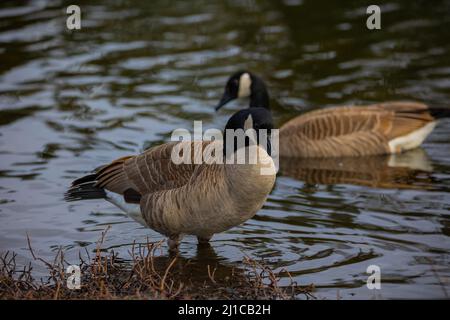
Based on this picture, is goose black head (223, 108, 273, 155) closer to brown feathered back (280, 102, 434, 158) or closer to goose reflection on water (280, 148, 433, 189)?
goose reflection on water (280, 148, 433, 189)

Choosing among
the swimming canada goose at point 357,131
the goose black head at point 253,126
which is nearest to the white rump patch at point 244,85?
the swimming canada goose at point 357,131

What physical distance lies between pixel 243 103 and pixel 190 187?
627 centimetres

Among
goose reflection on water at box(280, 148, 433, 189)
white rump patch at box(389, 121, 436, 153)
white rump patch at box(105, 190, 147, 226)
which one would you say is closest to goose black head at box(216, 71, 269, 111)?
goose reflection on water at box(280, 148, 433, 189)

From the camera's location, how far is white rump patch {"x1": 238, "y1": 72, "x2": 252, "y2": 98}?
37.8 feet

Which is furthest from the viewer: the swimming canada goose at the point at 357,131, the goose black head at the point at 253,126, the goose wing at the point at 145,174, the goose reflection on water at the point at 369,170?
the swimming canada goose at the point at 357,131

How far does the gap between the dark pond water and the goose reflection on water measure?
27mm

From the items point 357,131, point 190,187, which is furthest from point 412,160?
point 190,187

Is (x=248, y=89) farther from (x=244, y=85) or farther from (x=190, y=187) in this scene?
(x=190, y=187)

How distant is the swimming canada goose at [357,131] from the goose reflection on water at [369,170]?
0.11 m

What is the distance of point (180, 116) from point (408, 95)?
3.52 meters

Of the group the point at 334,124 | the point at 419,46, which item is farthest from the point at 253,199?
the point at 419,46

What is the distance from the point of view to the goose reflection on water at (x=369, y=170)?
9828mm

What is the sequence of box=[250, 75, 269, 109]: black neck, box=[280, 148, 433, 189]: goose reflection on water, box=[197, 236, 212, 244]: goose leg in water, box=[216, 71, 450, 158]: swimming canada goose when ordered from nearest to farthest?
box=[197, 236, 212, 244]: goose leg in water
box=[280, 148, 433, 189]: goose reflection on water
box=[216, 71, 450, 158]: swimming canada goose
box=[250, 75, 269, 109]: black neck

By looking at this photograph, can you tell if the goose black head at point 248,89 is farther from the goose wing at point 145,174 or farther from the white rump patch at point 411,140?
the goose wing at point 145,174
